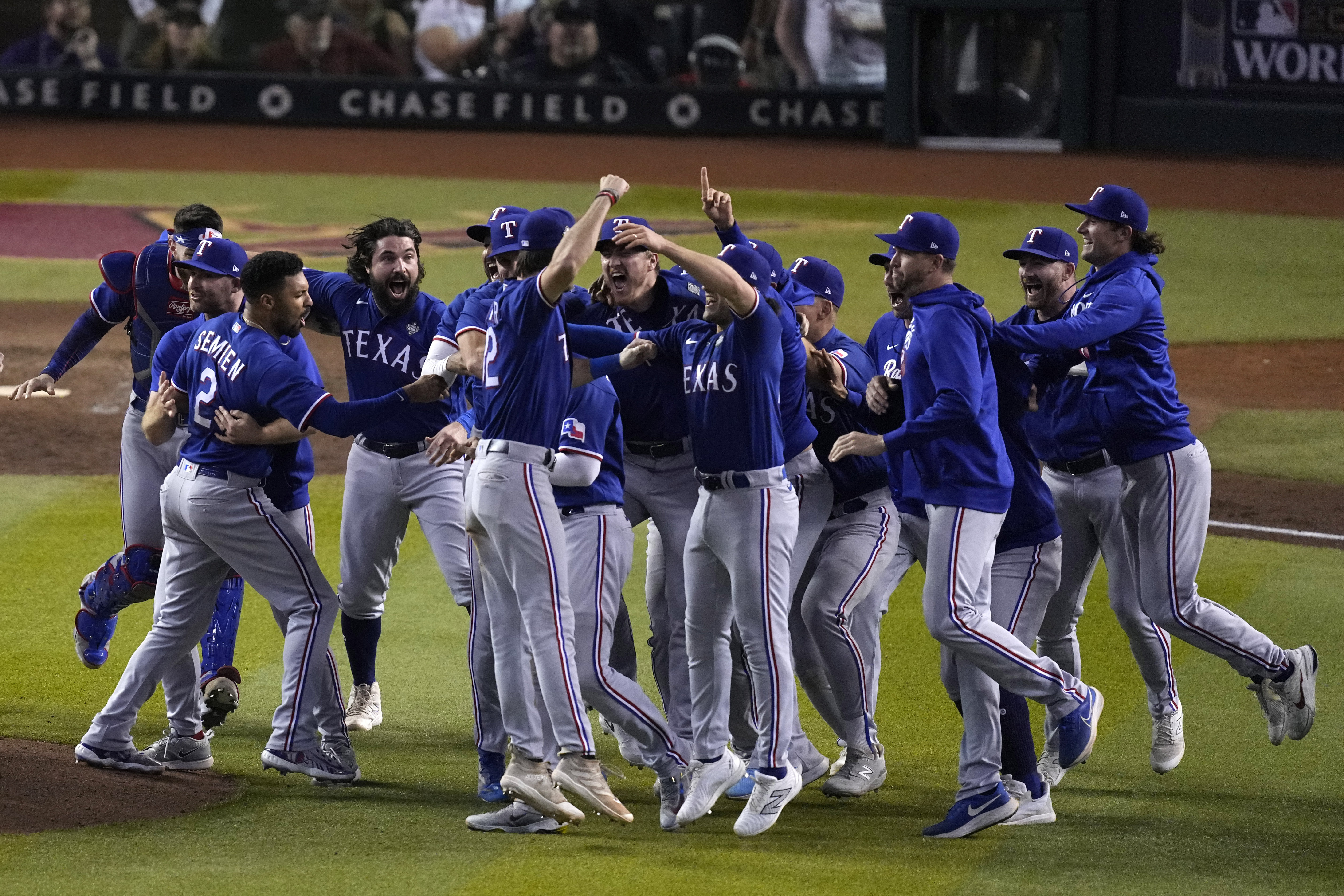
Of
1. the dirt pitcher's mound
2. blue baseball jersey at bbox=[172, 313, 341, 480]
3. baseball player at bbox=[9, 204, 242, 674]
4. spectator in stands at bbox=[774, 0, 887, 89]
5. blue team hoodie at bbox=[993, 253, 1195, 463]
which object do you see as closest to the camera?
the dirt pitcher's mound

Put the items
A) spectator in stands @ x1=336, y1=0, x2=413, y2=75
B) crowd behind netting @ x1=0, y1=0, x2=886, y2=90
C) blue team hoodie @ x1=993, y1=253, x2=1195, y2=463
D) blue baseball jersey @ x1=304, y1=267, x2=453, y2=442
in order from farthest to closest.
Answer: spectator in stands @ x1=336, y1=0, x2=413, y2=75 < crowd behind netting @ x1=0, y1=0, x2=886, y2=90 < blue baseball jersey @ x1=304, y1=267, x2=453, y2=442 < blue team hoodie @ x1=993, y1=253, x2=1195, y2=463

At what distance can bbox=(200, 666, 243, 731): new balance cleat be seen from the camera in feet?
18.5

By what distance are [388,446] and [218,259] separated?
2.75 feet

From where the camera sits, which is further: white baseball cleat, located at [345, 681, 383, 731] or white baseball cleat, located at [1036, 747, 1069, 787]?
white baseball cleat, located at [345, 681, 383, 731]

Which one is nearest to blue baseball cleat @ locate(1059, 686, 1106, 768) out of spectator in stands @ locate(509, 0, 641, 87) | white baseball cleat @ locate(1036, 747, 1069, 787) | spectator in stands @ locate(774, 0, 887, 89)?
white baseball cleat @ locate(1036, 747, 1069, 787)

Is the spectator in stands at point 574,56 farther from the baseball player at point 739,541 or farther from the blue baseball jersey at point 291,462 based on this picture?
the baseball player at point 739,541

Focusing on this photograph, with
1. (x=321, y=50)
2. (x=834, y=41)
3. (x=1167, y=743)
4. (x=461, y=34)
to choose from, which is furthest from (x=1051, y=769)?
(x=321, y=50)

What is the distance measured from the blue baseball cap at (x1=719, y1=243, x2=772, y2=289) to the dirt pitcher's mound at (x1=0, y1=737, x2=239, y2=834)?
2192 mm

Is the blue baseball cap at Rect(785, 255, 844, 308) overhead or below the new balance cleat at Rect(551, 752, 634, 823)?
overhead

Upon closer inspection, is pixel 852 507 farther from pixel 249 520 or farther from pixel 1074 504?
pixel 249 520

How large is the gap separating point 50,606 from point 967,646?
4.06 metres

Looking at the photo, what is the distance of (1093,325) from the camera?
5.51 metres

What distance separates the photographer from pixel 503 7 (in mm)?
20641

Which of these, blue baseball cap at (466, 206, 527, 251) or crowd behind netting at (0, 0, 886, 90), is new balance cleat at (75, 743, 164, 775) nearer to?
blue baseball cap at (466, 206, 527, 251)
